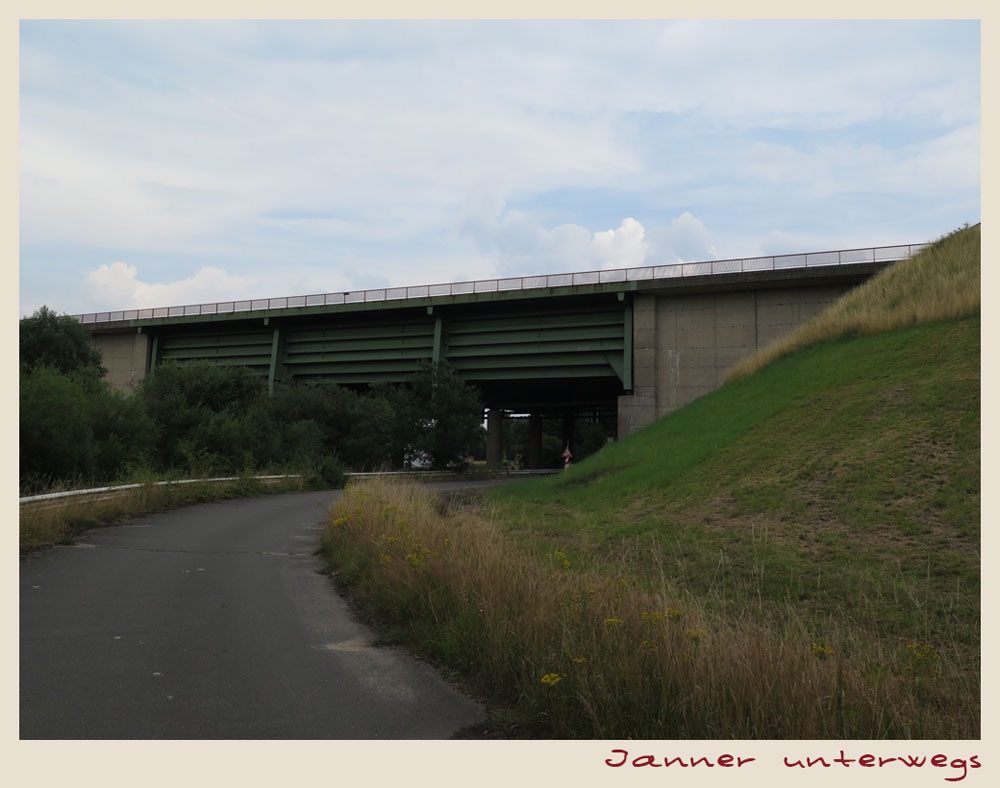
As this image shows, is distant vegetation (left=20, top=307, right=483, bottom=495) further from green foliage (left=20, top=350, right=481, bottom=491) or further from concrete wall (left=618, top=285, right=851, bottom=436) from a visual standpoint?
concrete wall (left=618, top=285, right=851, bottom=436)

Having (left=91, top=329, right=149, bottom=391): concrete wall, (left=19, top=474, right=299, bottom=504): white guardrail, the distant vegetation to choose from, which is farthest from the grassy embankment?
(left=91, top=329, right=149, bottom=391): concrete wall

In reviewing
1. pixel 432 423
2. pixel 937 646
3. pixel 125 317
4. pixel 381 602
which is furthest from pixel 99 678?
pixel 125 317

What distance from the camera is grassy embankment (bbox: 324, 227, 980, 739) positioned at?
4.80 metres

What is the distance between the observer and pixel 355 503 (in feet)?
46.9

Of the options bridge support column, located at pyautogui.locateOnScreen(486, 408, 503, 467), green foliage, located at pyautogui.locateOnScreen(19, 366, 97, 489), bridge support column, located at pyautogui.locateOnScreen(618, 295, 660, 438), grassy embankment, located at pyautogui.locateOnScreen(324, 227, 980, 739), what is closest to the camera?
grassy embankment, located at pyautogui.locateOnScreen(324, 227, 980, 739)

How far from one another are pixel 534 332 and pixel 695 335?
375 inches

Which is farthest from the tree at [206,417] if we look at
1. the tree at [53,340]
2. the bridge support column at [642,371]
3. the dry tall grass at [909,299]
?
the dry tall grass at [909,299]

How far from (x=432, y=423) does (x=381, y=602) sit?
3359cm

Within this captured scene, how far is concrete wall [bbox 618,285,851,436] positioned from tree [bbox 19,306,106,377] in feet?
88.8

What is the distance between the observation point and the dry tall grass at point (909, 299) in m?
21.2

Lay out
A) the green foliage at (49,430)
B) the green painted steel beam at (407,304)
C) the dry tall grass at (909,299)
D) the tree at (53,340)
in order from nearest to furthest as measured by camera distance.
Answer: the green foliage at (49,430) < the dry tall grass at (909,299) < the tree at (53,340) < the green painted steel beam at (407,304)

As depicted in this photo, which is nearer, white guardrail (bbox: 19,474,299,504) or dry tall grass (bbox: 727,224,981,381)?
white guardrail (bbox: 19,474,299,504)

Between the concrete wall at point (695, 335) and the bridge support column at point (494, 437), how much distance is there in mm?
17994

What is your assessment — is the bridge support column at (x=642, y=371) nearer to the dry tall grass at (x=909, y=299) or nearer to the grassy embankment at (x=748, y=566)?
the dry tall grass at (x=909, y=299)
